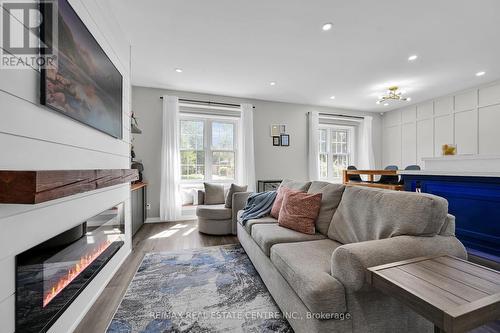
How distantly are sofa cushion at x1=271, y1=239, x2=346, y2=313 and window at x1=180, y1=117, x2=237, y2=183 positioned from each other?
3.31 meters

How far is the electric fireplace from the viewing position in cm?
105

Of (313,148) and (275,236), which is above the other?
(313,148)

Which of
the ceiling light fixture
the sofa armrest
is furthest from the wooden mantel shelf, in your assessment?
the ceiling light fixture

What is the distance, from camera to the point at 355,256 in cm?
110

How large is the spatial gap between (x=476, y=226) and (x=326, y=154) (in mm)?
3896

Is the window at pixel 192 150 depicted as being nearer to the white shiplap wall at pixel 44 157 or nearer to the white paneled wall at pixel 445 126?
the white shiplap wall at pixel 44 157

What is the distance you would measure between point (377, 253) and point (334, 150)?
518 cm

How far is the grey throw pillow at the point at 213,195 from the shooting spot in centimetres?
379

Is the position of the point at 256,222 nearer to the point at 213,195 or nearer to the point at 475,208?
the point at 213,195

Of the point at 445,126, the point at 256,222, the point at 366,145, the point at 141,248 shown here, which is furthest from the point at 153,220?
the point at 445,126

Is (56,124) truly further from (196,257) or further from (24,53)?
(196,257)

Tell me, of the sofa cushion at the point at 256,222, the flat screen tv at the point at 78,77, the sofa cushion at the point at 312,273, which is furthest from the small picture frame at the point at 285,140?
the flat screen tv at the point at 78,77

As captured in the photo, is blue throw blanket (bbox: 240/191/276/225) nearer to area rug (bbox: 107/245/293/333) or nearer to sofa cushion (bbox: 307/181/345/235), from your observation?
area rug (bbox: 107/245/293/333)

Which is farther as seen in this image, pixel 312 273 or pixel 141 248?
pixel 141 248
